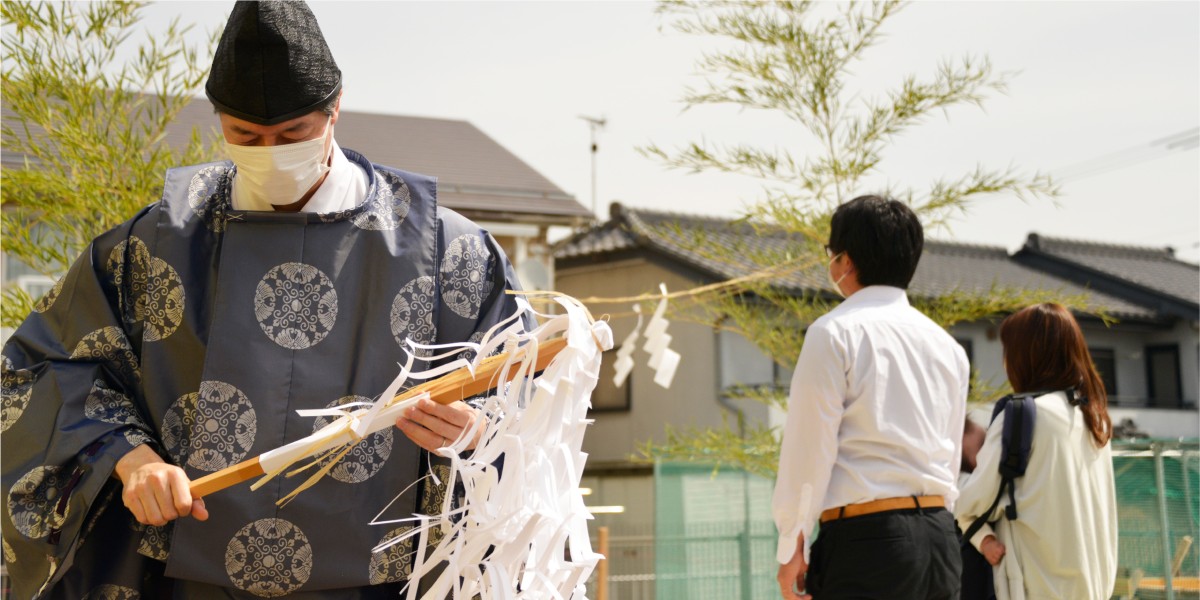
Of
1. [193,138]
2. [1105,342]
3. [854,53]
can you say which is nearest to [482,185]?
[854,53]

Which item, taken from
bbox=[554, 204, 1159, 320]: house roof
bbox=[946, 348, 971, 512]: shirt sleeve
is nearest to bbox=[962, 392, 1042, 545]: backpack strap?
bbox=[946, 348, 971, 512]: shirt sleeve

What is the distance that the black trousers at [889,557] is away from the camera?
109 inches

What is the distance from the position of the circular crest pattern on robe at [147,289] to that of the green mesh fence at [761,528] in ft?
19.1

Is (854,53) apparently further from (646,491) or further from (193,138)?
(646,491)

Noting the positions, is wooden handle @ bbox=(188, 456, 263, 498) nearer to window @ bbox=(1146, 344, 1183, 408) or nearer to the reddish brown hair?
the reddish brown hair

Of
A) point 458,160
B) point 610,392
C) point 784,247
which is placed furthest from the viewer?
point 610,392

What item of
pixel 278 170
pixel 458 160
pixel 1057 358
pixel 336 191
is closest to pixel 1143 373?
pixel 458 160

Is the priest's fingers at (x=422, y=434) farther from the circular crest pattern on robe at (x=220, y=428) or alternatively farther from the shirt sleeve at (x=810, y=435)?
the shirt sleeve at (x=810, y=435)

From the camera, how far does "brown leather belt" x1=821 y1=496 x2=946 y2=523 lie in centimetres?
280

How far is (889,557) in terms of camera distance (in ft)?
9.05

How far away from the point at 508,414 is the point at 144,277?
2.41 ft

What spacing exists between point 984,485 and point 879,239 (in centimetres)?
95

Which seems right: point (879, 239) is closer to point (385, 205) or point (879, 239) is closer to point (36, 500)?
point (385, 205)

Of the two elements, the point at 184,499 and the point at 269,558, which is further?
the point at 269,558
